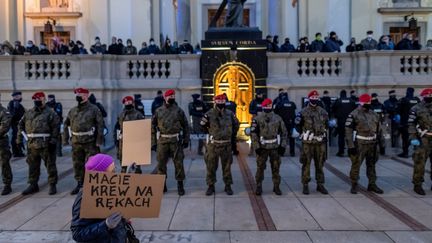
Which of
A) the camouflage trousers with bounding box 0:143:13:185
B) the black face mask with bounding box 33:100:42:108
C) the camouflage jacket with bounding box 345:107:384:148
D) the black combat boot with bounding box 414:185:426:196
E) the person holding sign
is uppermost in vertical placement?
the black face mask with bounding box 33:100:42:108

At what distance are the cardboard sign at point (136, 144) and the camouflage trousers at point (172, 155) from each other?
272 centimetres

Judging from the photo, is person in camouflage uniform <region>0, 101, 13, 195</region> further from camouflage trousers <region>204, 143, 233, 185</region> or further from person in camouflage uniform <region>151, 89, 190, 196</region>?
camouflage trousers <region>204, 143, 233, 185</region>

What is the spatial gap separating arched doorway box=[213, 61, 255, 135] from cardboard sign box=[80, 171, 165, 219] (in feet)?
43.2

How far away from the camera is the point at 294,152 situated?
1498cm

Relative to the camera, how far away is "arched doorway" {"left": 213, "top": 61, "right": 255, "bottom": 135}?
17.2 meters

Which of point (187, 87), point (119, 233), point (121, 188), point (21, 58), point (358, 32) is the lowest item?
point (119, 233)

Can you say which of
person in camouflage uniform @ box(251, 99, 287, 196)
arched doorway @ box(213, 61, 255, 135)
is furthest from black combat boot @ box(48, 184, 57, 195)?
arched doorway @ box(213, 61, 255, 135)

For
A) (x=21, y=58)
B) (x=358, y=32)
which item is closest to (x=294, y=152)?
(x=21, y=58)

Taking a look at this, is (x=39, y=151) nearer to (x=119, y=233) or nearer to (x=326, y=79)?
(x=119, y=233)

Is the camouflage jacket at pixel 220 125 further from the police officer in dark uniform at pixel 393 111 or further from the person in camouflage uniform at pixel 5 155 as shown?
the police officer in dark uniform at pixel 393 111

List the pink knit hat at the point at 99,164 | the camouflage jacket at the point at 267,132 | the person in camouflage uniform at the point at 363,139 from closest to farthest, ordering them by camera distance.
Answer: the pink knit hat at the point at 99,164, the camouflage jacket at the point at 267,132, the person in camouflage uniform at the point at 363,139

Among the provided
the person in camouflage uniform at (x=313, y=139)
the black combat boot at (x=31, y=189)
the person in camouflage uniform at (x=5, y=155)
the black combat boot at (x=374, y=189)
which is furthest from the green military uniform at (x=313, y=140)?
the person in camouflage uniform at (x=5, y=155)

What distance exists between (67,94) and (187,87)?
174 inches

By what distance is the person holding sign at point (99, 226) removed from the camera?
12.4 feet
